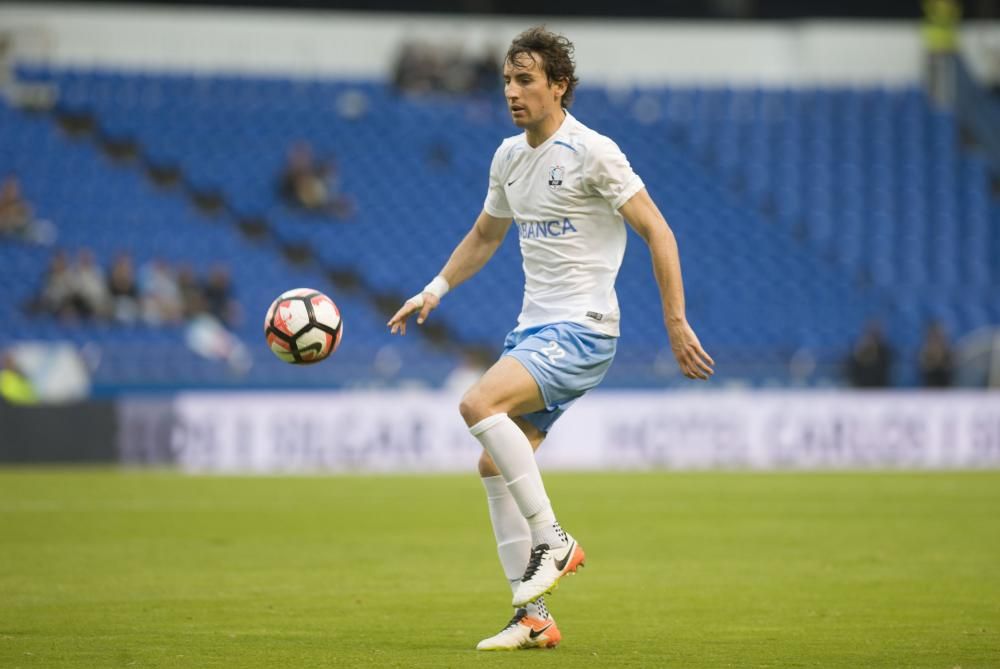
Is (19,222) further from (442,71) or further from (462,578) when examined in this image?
(462,578)

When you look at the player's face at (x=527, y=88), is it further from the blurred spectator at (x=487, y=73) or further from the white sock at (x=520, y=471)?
the blurred spectator at (x=487, y=73)

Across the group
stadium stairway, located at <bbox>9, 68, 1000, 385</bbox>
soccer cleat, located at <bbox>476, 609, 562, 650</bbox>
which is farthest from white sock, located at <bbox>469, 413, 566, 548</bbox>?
stadium stairway, located at <bbox>9, 68, 1000, 385</bbox>

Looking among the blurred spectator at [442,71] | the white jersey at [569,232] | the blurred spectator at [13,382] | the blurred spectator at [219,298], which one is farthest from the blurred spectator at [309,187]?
the white jersey at [569,232]

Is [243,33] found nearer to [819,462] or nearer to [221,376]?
[221,376]

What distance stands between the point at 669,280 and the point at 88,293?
60.9 feet

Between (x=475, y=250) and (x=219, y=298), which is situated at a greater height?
(x=475, y=250)

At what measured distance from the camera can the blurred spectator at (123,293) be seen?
24156 mm

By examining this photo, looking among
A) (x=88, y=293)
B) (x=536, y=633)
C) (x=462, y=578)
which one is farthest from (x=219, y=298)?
(x=536, y=633)

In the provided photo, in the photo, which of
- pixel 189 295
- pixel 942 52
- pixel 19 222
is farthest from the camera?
pixel 942 52

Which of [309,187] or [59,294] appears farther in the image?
[309,187]

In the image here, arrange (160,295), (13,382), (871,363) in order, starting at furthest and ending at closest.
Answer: (871,363), (160,295), (13,382)

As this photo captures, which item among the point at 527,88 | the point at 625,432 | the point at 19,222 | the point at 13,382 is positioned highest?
the point at 527,88

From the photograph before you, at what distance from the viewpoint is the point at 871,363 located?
2522 cm

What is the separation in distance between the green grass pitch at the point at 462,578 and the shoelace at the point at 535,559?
1.15 ft
